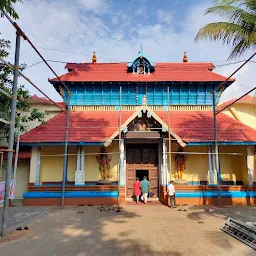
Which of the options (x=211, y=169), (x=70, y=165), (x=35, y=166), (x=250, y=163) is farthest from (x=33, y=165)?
(x=250, y=163)

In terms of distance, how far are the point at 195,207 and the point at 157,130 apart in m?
4.24

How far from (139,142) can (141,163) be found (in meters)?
1.24

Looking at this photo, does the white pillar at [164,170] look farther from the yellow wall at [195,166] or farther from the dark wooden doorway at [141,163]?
the yellow wall at [195,166]

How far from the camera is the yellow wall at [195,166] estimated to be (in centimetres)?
1401

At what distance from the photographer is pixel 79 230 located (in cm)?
775

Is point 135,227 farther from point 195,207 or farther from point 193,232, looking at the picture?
point 195,207

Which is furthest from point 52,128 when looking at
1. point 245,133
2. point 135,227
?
point 245,133

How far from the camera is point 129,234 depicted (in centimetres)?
728

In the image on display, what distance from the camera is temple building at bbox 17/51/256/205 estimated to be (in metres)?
12.5

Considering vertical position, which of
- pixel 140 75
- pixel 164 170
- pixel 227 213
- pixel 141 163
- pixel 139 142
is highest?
pixel 140 75

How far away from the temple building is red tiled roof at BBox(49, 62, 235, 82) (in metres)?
0.06

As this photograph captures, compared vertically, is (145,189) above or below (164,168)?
below

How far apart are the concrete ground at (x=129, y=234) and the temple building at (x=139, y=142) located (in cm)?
199

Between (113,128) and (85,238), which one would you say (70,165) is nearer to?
(113,128)
